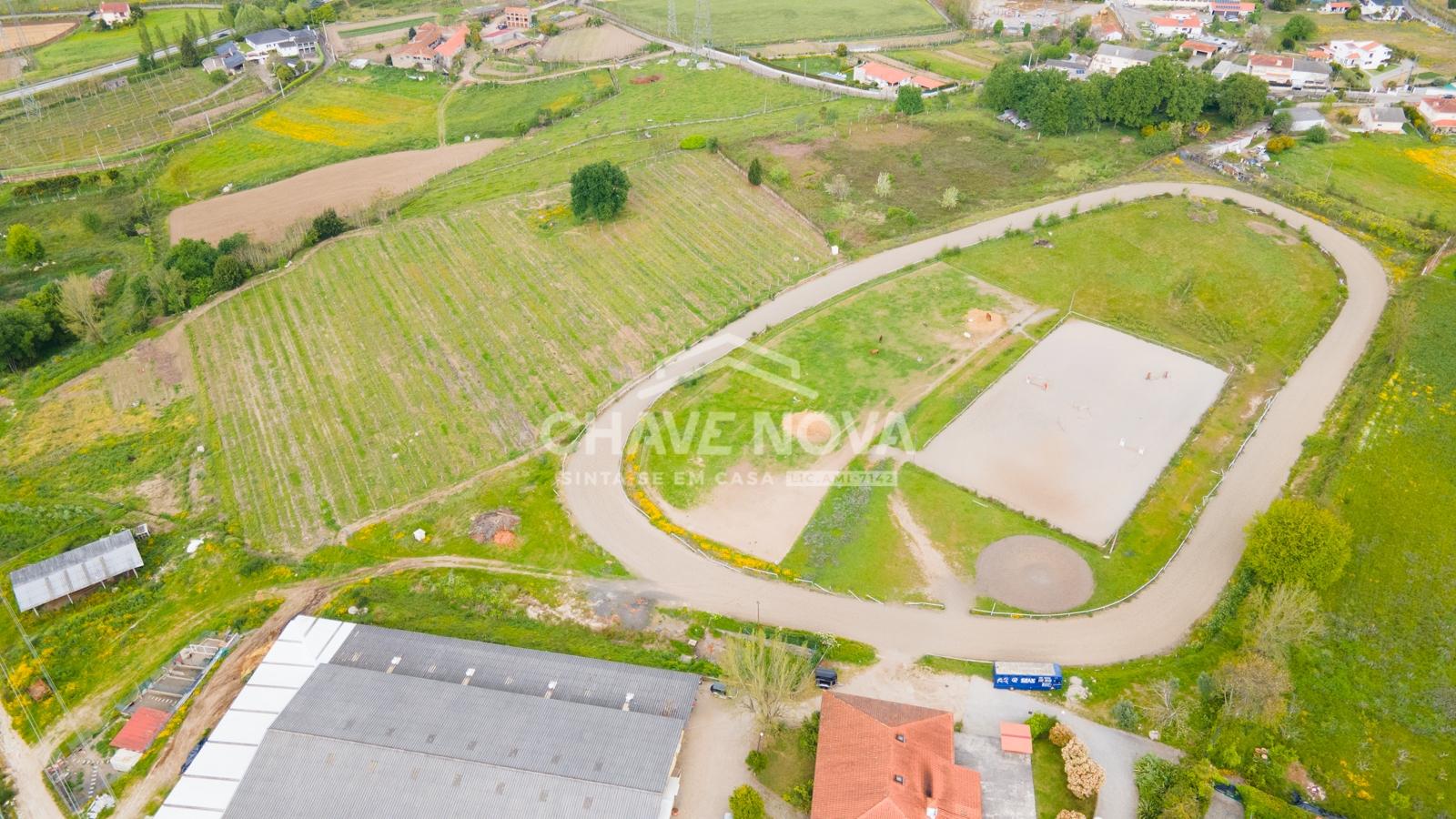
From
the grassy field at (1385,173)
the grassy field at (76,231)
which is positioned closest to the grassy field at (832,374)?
the grassy field at (1385,173)

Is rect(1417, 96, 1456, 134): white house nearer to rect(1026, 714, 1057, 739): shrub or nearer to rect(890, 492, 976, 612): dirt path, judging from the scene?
rect(890, 492, 976, 612): dirt path

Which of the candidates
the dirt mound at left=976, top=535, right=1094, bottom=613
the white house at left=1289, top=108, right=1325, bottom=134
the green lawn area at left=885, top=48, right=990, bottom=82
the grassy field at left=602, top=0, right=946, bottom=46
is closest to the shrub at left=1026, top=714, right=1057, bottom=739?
the dirt mound at left=976, top=535, right=1094, bottom=613

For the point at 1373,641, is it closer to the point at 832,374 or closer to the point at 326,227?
the point at 832,374

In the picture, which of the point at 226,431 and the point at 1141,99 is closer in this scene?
the point at 226,431

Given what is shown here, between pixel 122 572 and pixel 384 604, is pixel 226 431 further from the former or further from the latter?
pixel 384 604

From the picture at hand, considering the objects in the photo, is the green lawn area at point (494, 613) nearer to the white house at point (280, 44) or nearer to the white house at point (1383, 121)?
the white house at point (1383, 121)

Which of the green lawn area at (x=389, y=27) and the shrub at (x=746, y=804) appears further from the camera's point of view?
the green lawn area at (x=389, y=27)

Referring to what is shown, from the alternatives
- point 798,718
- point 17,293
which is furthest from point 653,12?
point 798,718
